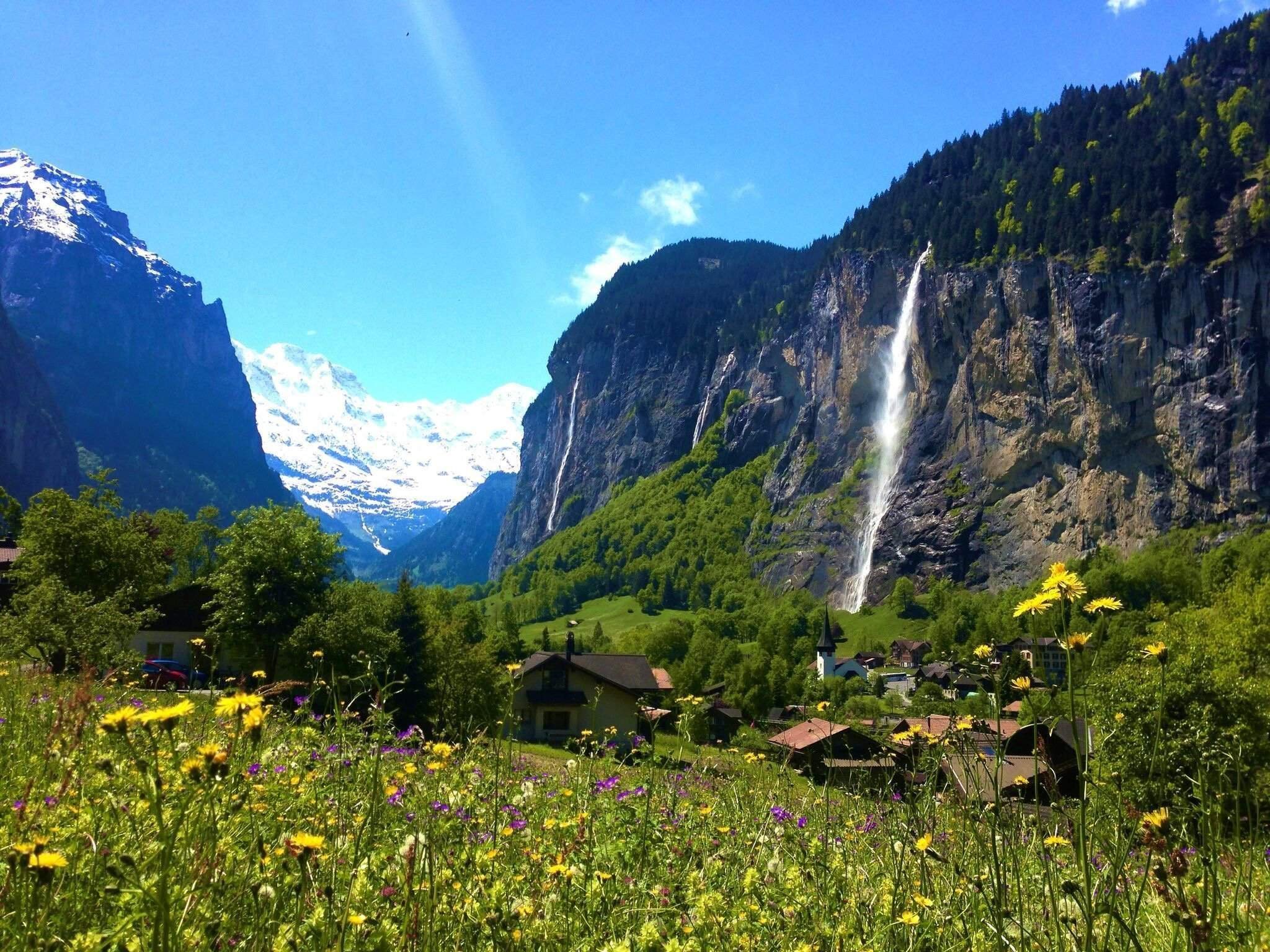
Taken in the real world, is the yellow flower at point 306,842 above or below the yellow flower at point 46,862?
below

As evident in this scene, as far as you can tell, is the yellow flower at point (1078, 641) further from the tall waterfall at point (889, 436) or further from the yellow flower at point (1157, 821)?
the tall waterfall at point (889, 436)

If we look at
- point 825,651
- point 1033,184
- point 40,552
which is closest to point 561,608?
point 825,651

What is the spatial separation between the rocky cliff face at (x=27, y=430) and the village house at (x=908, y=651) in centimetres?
16381

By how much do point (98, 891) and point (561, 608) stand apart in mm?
186720

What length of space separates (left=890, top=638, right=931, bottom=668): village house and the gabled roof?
6038 centimetres

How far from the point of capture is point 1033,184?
14575 centimetres

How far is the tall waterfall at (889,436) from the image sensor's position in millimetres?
142500

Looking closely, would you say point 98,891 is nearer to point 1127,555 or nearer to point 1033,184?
point 1127,555

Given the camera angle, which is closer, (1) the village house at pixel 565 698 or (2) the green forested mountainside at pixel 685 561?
(1) the village house at pixel 565 698

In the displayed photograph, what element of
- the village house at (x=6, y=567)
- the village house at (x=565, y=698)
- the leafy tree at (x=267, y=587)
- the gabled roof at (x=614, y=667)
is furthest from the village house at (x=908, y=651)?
the village house at (x=6, y=567)

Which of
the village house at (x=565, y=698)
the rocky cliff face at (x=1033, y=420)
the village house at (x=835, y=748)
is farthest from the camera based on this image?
the rocky cliff face at (x=1033, y=420)

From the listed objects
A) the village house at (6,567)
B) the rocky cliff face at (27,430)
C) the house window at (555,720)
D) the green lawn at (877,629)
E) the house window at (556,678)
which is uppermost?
the rocky cliff face at (27,430)

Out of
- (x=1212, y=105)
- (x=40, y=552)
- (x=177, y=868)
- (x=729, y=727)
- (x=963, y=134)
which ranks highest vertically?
(x=963, y=134)

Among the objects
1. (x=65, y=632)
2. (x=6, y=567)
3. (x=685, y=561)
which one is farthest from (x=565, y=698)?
(x=685, y=561)
